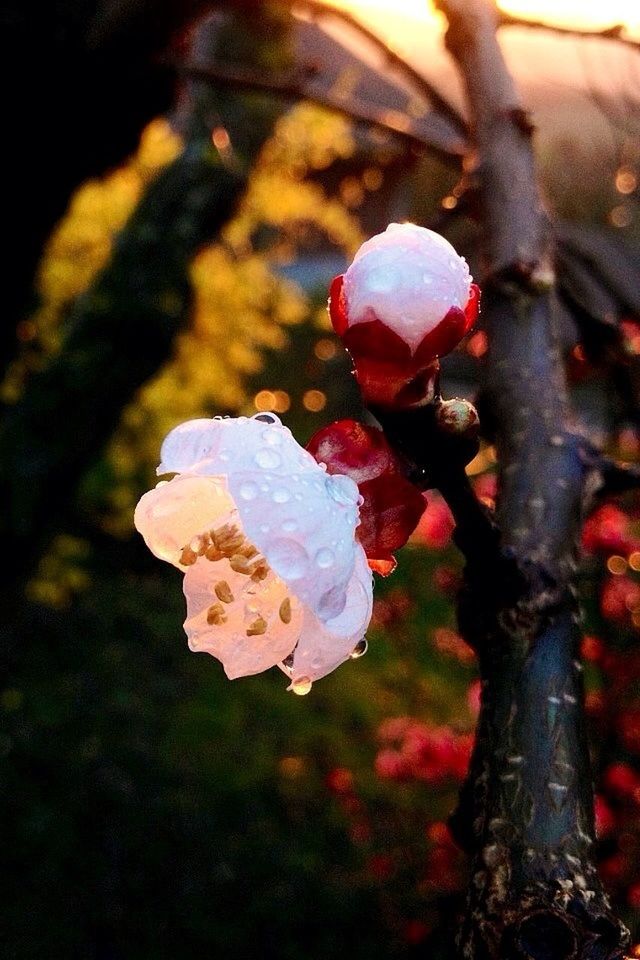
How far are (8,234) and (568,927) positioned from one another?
2.89 metres

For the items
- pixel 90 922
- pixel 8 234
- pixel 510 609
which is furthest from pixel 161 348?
pixel 510 609

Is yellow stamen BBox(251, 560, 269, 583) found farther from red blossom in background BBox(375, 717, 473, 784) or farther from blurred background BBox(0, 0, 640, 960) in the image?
red blossom in background BBox(375, 717, 473, 784)

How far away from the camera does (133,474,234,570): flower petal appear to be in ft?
2.57

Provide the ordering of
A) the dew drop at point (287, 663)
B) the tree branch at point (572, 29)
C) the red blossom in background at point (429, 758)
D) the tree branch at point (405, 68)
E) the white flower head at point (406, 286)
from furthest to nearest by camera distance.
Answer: the red blossom in background at point (429, 758) < the tree branch at point (405, 68) < the tree branch at point (572, 29) < the dew drop at point (287, 663) < the white flower head at point (406, 286)

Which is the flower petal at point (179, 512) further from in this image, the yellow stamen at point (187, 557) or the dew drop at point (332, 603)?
the dew drop at point (332, 603)

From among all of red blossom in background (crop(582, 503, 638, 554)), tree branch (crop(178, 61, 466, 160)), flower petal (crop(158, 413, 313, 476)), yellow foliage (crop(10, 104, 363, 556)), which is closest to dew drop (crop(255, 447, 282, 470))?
flower petal (crop(158, 413, 313, 476))

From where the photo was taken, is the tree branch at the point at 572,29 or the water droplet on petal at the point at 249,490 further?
the tree branch at the point at 572,29

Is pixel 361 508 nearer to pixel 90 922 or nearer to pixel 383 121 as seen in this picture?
pixel 383 121

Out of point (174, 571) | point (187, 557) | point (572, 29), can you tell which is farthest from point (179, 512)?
point (174, 571)

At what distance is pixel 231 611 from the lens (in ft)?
2.62

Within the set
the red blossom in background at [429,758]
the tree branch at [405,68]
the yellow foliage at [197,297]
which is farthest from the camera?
the yellow foliage at [197,297]

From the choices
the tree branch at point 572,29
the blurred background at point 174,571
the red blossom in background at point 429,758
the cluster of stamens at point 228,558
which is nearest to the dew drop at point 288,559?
the cluster of stamens at point 228,558

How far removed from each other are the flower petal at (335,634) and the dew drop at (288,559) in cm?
4

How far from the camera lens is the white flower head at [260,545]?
0.68m
